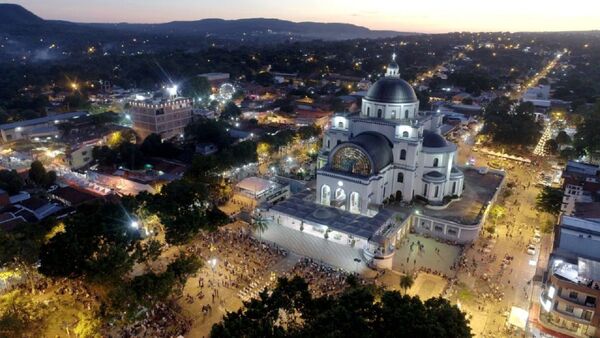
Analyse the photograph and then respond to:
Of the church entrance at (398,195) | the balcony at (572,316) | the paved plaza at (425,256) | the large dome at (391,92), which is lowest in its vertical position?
the paved plaza at (425,256)

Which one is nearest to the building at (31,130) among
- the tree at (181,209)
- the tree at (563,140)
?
the tree at (181,209)

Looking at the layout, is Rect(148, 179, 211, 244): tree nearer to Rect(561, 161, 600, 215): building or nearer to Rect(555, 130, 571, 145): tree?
Rect(561, 161, 600, 215): building

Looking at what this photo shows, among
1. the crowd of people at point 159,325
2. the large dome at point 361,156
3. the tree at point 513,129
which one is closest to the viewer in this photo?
the crowd of people at point 159,325

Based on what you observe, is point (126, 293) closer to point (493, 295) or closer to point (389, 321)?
point (389, 321)

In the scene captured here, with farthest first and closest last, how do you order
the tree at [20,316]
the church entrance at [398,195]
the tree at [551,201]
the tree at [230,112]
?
the tree at [230,112] < the church entrance at [398,195] < the tree at [551,201] < the tree at [20,316]

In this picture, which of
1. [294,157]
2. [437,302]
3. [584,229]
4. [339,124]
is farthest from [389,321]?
[294,157]

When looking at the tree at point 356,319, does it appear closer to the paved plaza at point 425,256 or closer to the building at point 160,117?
the paved plaza at point 425,256
